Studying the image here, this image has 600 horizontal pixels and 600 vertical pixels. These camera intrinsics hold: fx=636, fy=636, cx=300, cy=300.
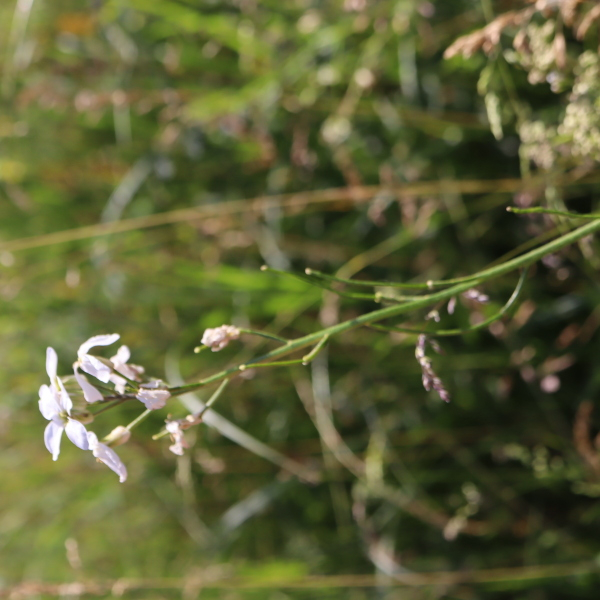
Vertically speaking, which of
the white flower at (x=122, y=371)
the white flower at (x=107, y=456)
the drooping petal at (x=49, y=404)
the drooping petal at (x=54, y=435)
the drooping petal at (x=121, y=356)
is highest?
the drooping petal at (x=121, y=356)

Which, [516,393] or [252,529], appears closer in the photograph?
[516,393]

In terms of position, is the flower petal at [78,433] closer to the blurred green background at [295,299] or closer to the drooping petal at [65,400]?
the drooping petal at [65,400]

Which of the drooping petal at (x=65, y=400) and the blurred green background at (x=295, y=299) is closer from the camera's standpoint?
the drooping petal at (x=65, y=400)

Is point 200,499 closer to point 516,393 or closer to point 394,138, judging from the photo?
point 516,393

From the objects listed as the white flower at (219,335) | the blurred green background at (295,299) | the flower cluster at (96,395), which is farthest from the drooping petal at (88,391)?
the blurred green background at (295,299)

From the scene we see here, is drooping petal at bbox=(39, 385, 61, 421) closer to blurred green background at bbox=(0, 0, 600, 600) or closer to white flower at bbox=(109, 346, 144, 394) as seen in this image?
white flower at bbox=(109, 346, 144, 394)

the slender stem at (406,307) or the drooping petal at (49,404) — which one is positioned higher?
the slender stem at (406,307)

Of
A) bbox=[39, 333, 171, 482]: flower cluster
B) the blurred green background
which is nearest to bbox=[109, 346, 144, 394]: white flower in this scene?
bbox=[39, 333, 171, 482]: flower cluster

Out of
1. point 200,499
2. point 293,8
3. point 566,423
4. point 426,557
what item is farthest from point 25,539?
point 293,8
